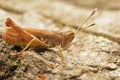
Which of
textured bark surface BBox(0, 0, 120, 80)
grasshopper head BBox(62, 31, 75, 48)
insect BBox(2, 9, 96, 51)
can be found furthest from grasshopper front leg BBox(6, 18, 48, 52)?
grasshopper head BBox(62, 31, 75, 48)

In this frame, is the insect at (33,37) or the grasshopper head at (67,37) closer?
the insect at (33,37)

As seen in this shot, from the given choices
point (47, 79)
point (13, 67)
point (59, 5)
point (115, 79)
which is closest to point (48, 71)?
point (47, 79)

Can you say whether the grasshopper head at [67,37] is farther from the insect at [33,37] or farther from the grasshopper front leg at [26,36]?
the grasshopper front leg at [26,36]

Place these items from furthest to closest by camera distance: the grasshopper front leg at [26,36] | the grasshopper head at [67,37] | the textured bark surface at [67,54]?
the grasshopper head at [67,37] < the textured bark surface at [67,54] < the grasshopper front leg at [26,36]

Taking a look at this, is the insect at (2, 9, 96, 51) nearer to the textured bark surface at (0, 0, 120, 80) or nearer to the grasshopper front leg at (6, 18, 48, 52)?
the grasshopper front leg at (6, 18, 48, 52)

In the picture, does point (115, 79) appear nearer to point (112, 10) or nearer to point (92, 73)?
point (92, 73)

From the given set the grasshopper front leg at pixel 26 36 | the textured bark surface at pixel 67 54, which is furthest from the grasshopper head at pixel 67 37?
the grasshopper front leg at pixel 26 36
